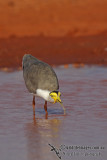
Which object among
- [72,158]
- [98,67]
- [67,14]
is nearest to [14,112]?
[72,158]

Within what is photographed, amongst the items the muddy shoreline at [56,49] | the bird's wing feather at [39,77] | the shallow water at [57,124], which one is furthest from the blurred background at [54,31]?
the bird's wing feather at [39,77]

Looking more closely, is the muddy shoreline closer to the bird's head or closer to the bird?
the bird

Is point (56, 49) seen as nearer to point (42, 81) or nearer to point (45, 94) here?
point (42, 81)

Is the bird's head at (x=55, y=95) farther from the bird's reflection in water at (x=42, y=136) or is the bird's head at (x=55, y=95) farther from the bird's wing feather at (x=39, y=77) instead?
the bird's reflection in water at (x=42, y=136)

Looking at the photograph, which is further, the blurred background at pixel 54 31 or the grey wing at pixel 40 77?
the blurred background at pixel 54 31

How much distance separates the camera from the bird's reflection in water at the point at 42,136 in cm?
664

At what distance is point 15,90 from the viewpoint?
1221cm

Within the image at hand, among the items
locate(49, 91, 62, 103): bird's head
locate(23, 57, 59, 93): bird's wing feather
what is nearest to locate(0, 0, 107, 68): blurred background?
locate(23, 57, 59, 93): bird's wing feather

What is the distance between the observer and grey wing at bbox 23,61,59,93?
8859 millimetres

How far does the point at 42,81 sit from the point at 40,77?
139mm

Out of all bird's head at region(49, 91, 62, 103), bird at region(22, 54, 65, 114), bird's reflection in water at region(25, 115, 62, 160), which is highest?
bird at region(22, 54, 65, 114)

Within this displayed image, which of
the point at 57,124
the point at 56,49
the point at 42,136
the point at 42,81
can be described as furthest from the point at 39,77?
the point at 56,49

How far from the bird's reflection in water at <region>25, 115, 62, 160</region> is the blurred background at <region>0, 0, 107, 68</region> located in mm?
8355

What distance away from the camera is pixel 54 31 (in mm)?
23656
